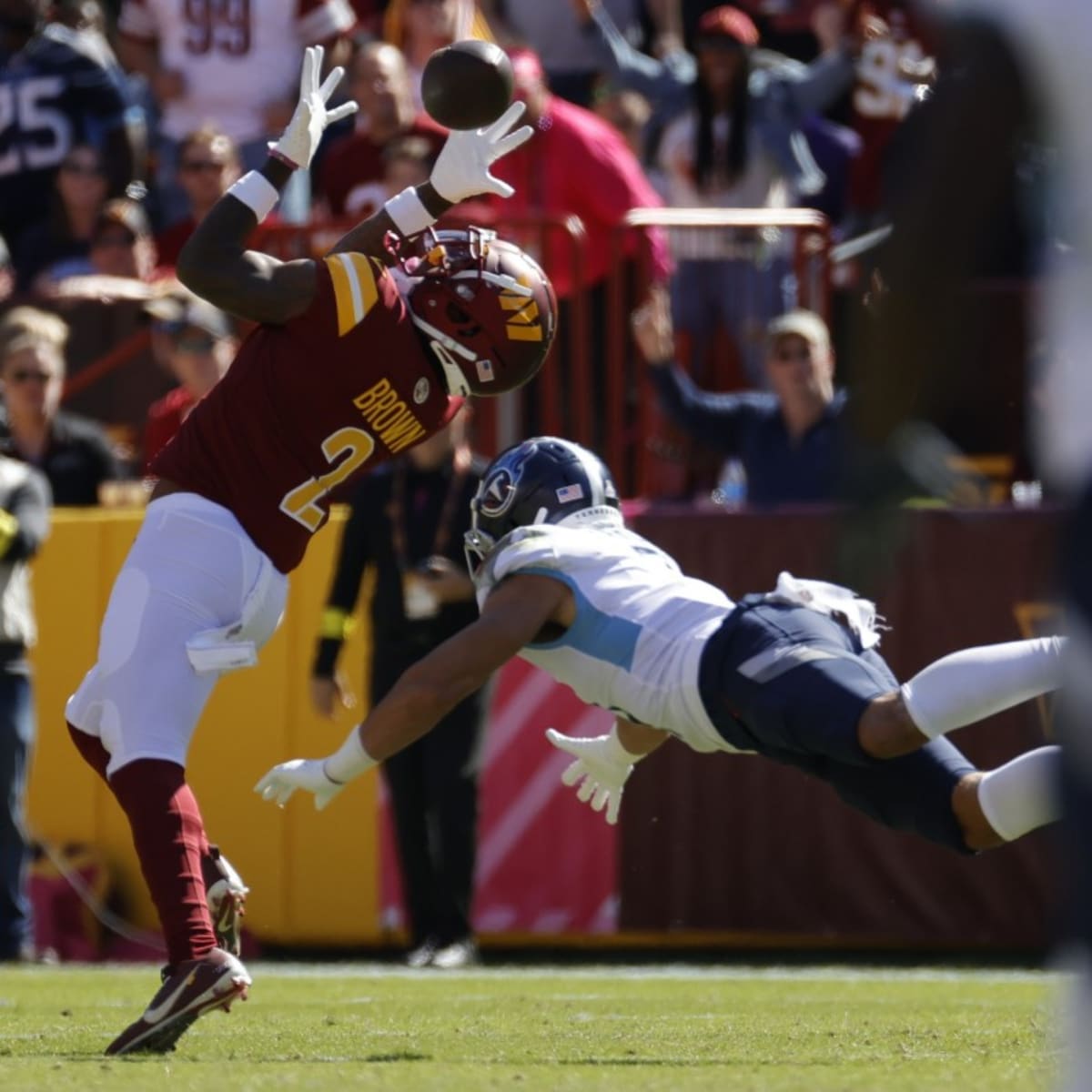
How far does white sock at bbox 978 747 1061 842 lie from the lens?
4.56 meters

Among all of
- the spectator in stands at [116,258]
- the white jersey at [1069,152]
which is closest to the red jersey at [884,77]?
the spectator in stands at [116,258]

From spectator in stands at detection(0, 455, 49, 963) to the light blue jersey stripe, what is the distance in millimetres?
3073

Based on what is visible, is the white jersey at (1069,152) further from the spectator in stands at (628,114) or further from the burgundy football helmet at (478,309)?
the spectator in stands at (628,114)

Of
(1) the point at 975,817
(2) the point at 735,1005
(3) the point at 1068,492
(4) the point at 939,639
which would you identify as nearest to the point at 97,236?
(4) the point at 939,639

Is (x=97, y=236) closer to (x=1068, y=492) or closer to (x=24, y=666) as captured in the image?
(x=24, y=666)

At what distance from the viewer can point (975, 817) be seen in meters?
4.68

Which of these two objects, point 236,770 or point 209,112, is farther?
point 209,112

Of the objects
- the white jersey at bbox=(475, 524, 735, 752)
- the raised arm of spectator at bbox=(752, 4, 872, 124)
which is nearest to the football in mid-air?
the white jersey at bbox=(475, 524, 735, 752)

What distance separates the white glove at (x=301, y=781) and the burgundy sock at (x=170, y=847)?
0.18 metres

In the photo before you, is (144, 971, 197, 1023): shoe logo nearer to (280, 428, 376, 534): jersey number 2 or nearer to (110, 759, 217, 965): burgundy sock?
(110, 759, 217, 965): burgundy sock

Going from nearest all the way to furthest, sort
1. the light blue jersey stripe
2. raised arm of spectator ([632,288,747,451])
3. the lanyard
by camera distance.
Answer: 1. the light blue jersey stripe
2. the lanyard
3. raised arm of spectator ([632,288,747,451])

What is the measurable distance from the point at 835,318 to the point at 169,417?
2.51 meters

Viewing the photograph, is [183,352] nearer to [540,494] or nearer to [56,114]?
[56,114]

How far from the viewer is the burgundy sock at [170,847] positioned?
4.79m
